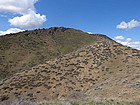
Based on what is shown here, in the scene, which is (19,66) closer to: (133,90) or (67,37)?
(67,37)

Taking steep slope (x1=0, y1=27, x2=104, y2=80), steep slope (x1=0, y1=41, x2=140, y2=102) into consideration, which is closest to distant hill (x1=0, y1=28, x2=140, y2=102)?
steep slope (x1=0, y1=41, x2=140, y2=102)

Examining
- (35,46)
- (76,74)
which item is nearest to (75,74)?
(76,74)

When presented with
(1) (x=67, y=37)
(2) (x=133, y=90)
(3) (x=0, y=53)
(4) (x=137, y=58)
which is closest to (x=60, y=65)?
(4) (x=137, y=58)

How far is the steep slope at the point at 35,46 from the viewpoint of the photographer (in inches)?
3190

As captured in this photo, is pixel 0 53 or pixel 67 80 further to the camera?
pixel 0 53

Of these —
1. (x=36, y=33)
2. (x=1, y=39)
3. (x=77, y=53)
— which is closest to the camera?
(x=77, y=53)

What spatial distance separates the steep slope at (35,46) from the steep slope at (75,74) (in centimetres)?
2150

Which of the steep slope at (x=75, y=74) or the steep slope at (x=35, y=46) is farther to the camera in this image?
the steep slope at (x=35, y=46)

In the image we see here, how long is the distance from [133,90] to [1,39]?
80798 mm

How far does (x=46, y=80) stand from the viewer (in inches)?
1817

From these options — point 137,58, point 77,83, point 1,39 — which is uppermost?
point 1,39

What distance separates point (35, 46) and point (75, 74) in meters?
52.3

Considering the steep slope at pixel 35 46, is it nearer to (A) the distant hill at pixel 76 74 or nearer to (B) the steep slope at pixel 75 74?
(A) the distant hill at pixel 76 74

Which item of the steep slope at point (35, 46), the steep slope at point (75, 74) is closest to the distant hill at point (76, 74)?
the steep slope at point (75, 74)
